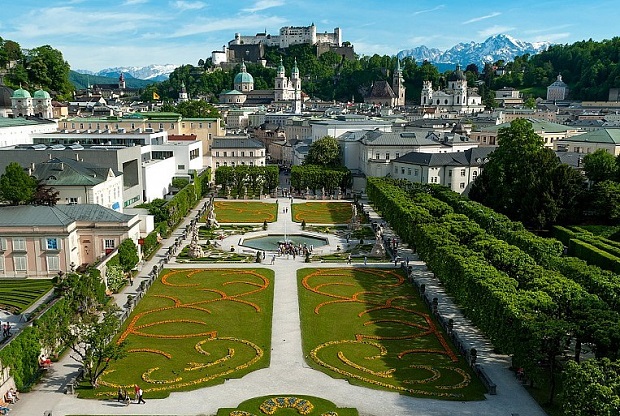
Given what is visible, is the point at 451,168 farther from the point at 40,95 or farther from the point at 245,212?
the point at 40,95

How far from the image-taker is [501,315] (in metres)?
35.8

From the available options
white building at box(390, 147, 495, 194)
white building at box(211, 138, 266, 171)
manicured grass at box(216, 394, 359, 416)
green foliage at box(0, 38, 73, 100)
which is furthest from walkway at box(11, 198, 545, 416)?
green foliage at box(0, 38, 73, 100)

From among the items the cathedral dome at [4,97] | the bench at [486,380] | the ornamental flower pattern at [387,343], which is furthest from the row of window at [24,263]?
the cathedral dome at [4,97]

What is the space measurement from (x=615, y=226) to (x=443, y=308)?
114ft

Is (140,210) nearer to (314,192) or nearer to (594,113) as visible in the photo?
(314,192)

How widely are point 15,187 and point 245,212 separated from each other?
117 ft

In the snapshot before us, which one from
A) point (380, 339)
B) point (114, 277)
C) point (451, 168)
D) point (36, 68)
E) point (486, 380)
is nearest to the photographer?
point (486, 380)

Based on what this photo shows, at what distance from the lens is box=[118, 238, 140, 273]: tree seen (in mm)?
50794

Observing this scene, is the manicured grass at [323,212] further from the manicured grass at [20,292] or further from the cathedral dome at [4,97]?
the cathedral dome at [4,97]

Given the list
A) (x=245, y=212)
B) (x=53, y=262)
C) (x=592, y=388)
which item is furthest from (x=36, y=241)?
(x=592, y=388)

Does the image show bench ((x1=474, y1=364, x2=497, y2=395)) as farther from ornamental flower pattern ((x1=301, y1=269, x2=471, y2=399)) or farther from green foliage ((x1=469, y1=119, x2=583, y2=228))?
green foliage ((x1=469, y1=119, x2=583, y2=228))

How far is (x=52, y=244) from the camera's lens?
50906 millimetres

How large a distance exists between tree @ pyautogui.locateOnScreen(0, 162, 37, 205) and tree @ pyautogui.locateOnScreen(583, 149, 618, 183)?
65.4m

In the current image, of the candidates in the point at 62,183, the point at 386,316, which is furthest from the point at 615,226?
the point at 62,183
